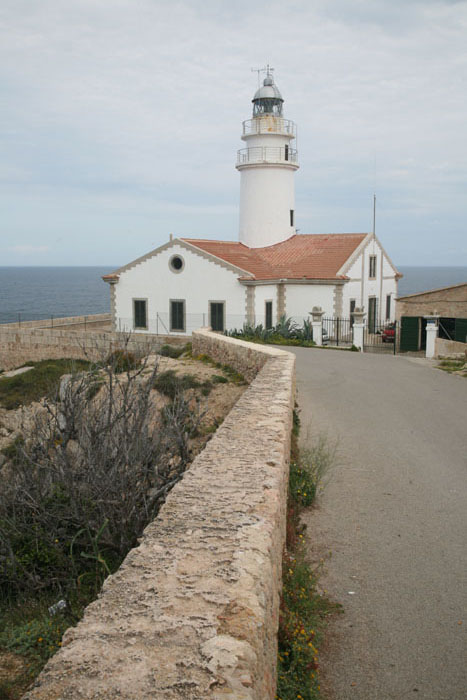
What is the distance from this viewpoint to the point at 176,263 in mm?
28438

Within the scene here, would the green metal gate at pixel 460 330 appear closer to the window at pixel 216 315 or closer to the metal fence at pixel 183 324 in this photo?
the metal fence at pixel 183 324

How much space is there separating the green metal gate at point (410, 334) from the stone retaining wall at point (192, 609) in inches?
838

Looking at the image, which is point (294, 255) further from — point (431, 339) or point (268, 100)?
point (431, 339)

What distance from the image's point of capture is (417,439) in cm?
920

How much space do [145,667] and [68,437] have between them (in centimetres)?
446

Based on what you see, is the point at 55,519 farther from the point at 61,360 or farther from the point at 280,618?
the point at 61,360

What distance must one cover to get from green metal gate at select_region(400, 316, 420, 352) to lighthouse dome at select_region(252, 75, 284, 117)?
43.6ft

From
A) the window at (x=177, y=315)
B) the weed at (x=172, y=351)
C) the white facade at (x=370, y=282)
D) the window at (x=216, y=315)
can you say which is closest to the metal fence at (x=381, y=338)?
the white facade at (x=370, y=282)

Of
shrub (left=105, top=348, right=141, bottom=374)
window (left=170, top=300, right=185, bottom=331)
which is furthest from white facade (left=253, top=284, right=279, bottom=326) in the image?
shrub (left=105, top=348, right=141, bottom=374)

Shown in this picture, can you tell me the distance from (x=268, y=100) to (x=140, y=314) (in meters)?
12.6

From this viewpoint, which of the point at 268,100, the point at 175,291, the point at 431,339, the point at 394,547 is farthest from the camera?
the point at 268,100

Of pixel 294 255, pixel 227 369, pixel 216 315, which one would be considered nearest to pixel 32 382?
pixel 216 315

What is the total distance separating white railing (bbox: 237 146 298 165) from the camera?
3108cm

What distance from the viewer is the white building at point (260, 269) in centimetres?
2770
